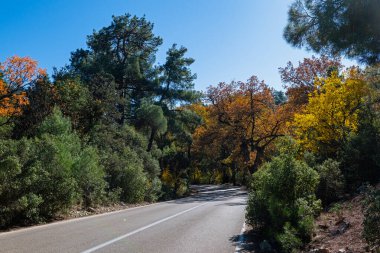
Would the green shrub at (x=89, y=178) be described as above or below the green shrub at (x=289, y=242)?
above

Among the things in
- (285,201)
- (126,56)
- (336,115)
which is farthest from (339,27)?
(126,56)

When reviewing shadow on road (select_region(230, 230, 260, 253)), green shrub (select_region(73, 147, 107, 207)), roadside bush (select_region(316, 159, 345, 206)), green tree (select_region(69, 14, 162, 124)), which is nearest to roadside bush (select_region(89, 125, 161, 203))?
green shrub (select_region(73, 147, 107, 207))

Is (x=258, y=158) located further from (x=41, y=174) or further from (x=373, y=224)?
(x=373, y=224)

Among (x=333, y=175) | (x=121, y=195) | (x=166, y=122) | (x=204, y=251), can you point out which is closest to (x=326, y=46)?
(x=204, y=251)

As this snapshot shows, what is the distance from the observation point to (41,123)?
1811 centimetres

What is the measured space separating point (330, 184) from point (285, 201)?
4.64m

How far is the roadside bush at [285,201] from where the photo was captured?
27.1ft

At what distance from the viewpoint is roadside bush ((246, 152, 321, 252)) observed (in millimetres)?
8266

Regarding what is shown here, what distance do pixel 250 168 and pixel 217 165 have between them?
24.7 m

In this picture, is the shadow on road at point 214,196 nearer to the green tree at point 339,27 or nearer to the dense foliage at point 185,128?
the dense foliage at point 185,128

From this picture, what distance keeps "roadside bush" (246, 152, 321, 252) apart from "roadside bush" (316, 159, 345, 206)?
3.61 metres

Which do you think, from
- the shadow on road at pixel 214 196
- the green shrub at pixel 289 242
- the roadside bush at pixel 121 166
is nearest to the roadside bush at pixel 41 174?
the roadside bush at pixel 121 166

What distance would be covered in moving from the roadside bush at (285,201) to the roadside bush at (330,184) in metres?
3.61

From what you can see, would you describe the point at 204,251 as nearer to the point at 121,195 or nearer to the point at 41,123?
the point at 41,123
